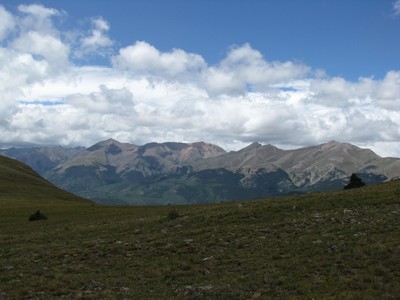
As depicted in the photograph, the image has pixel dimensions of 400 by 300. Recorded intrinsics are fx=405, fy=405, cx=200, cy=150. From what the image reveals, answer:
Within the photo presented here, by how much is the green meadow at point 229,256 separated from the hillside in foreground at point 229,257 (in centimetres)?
7

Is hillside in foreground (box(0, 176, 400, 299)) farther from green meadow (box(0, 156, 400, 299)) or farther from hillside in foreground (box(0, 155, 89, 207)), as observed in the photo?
hillside in foreground (box(0, 155, 89, 207))

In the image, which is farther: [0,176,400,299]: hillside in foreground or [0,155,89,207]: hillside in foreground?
[0,155,89,207]: hillside in foreground

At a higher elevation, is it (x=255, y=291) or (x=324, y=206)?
(x=324, y=206)

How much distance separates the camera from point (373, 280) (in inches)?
745

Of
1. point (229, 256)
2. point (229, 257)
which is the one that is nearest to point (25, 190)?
point (229, 256)

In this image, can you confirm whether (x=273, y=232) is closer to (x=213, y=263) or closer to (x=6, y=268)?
(x=213, y=263)

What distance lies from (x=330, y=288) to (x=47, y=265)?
18.7m

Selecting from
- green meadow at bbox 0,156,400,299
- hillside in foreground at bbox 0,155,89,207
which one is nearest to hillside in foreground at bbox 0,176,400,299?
green meadow at bbox 0,156,400,299

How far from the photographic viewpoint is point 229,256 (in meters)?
26.0

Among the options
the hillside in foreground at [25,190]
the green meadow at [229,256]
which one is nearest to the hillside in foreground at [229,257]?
the green meadow at [229,256]

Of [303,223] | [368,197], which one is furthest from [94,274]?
[368,197]

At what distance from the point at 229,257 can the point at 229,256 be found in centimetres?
17

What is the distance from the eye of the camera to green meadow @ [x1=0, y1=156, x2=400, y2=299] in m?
19.7

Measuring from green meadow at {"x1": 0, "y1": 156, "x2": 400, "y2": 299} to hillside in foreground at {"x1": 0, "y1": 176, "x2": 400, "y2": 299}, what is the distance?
0.07m
